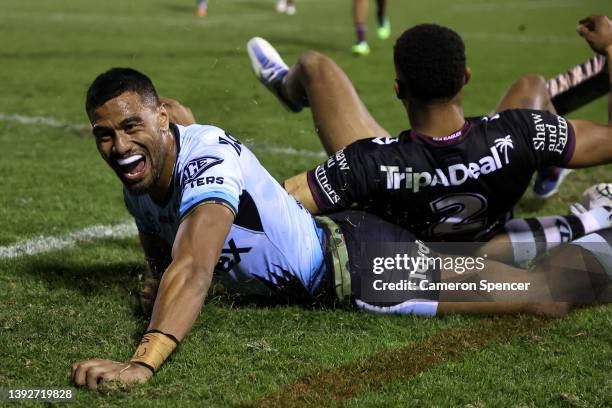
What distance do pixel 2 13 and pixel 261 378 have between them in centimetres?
1589

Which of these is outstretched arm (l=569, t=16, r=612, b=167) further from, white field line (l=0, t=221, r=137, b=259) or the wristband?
white field line (l=0, t=221, r=137, b=259)

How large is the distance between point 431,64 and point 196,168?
122cm

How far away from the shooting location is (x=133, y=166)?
347 cm

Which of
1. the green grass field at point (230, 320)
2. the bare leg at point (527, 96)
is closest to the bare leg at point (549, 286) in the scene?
the green grass field at point (230, 320)

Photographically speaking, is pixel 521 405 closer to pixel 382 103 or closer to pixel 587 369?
pixel 587 369

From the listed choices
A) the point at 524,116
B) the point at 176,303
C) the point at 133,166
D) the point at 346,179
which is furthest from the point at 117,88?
the point at 524,116

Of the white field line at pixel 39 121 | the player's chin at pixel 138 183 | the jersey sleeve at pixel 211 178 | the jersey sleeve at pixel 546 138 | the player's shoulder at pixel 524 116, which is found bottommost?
the white field line at pixel 39 121

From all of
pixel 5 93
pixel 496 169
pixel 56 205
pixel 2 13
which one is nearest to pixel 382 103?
pixel 5 93

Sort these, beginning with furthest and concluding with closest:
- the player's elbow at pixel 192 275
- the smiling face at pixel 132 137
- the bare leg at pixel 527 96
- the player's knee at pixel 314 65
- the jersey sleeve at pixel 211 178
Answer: the player's knee at pixel 314 65 → the bare leg at pixel 527 96 → the smiling face at pixel 132 137 → the jersey sleeve at pixel 211 178 → the player's elbow at pixel 192 275

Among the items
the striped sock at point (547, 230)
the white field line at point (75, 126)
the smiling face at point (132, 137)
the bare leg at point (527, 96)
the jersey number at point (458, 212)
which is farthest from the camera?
the white field line at point (75, 126)

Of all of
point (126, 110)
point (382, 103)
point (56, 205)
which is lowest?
point (382, 103)

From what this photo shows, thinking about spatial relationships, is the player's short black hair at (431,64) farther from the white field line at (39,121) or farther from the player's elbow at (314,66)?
the white field line at (39,121)

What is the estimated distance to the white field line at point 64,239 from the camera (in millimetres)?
4805

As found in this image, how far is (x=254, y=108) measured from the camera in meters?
8.95
